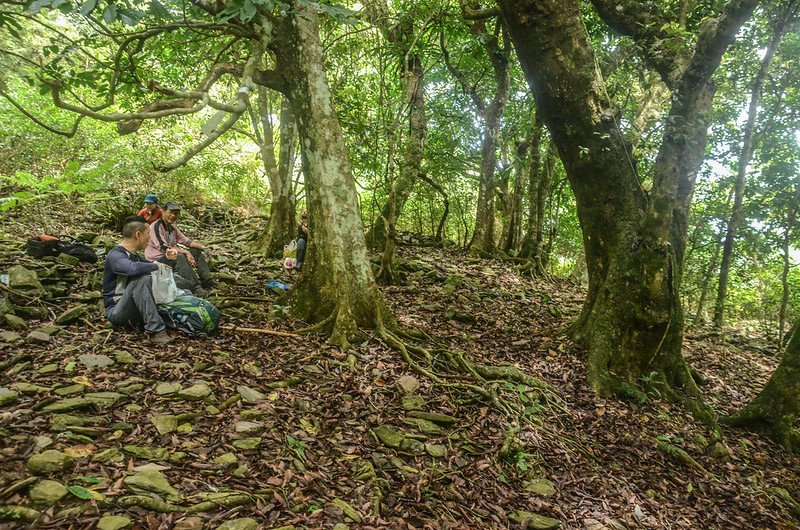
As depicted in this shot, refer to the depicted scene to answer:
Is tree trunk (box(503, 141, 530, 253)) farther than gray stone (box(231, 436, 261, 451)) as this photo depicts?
Yes

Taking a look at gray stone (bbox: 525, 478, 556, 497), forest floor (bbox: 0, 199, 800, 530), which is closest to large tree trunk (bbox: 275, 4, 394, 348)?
forest floor (bbox: 0, 199, 800, 530)

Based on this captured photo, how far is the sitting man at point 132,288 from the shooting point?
5.02 meters

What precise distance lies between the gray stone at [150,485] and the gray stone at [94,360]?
1774 millimetres

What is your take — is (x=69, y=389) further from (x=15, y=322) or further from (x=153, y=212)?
(x=153, y=212)

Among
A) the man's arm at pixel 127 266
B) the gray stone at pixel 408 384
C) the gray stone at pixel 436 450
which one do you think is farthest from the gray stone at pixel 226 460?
the man's arm at pixel 127 266

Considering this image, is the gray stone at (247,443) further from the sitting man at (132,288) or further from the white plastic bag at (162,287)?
the white plastic bag at (162,287)

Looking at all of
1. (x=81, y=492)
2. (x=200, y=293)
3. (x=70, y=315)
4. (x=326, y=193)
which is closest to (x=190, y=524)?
(x=81, y=492)

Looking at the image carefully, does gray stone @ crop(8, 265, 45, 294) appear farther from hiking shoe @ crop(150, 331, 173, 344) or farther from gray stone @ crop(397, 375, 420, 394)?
gray stone @ crop(397, 375, 420, 394)

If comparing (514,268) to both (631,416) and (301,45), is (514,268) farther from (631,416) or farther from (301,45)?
(301,45)

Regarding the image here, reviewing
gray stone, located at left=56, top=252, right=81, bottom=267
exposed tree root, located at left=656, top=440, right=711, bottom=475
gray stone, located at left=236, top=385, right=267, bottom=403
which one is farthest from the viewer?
gray stone, located at left=56, top=252, right=81, bottom=267

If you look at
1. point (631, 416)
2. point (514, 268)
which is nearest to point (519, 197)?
point (514, 268)

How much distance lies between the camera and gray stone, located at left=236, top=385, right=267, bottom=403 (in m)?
4.19

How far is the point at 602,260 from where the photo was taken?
6.34 meters

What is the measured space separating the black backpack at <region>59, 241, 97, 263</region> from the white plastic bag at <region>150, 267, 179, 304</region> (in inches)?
120
